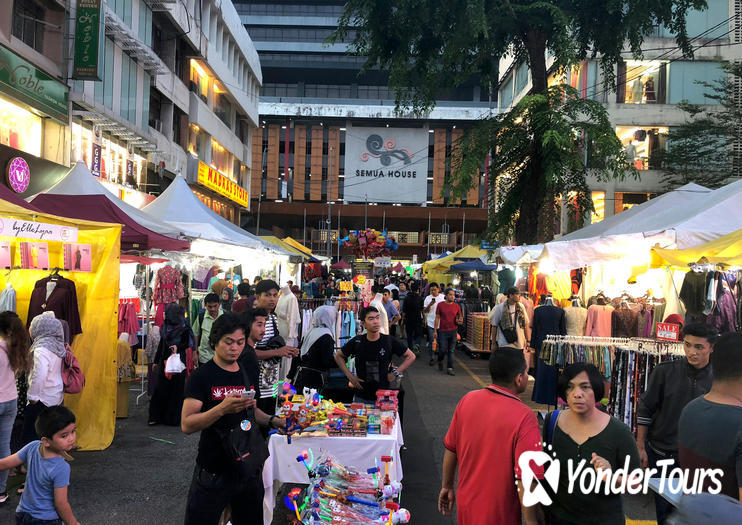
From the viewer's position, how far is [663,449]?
4.45 metres

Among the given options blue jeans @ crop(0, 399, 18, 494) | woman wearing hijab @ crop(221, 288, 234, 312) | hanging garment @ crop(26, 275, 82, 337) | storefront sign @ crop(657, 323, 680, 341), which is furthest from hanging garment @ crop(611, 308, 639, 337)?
blue jeans @ crop(0, 399, 18, 494)

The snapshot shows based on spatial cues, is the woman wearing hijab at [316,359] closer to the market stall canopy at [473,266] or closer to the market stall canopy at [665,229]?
the market stall canopy at [665,229]

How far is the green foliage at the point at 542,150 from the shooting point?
Result: 1460cm

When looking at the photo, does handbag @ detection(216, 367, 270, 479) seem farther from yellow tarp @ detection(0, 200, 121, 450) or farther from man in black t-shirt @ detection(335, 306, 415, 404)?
yellow tarp @ detection(0, 200, 121, 450)

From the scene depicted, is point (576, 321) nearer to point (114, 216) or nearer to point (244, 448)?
point (114, 216)

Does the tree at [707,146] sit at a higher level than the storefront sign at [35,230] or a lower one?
higher

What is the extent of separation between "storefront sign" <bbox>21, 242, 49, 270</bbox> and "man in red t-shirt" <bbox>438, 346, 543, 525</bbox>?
659cm

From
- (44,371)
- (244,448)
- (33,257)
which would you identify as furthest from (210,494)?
(33,257)

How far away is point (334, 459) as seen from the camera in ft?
16.0

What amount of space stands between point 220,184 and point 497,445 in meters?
33.8

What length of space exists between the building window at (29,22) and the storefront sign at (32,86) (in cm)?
94

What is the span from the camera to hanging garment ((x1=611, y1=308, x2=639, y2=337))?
33.9 feet

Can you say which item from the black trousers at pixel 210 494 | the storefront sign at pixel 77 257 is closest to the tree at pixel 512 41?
the storefront sign at pixel 77 257

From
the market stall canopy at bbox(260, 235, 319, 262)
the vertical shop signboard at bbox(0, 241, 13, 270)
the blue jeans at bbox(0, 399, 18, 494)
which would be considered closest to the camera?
the blue jeans at bbox(0, 399, 18, 494)
